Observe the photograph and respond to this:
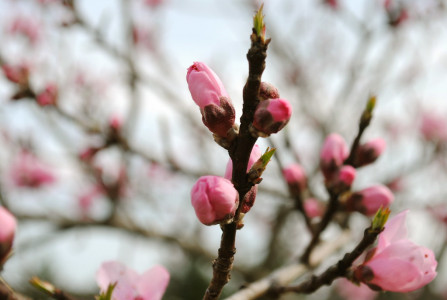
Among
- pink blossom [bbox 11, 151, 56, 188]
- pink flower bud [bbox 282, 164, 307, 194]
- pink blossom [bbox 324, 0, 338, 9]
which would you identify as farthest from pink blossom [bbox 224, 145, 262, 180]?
pink blossom [bbox 324, 0, 338, 9]

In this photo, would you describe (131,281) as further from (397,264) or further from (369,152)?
(369,152)

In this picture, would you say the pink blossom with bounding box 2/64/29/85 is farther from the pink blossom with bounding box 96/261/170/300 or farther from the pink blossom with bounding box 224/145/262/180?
the pink blossom with bounding box 224/145/262/180

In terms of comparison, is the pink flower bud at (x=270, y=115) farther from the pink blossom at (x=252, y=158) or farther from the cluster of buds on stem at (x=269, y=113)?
the pink blossom at (x=252, y=158)

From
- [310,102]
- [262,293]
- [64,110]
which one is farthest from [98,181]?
[310,102]

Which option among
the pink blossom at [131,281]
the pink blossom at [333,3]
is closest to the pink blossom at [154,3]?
the pink blossom at [333,3]

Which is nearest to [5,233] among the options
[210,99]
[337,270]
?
[210,99]

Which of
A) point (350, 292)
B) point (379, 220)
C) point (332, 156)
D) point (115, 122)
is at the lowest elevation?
point (379, 220)
